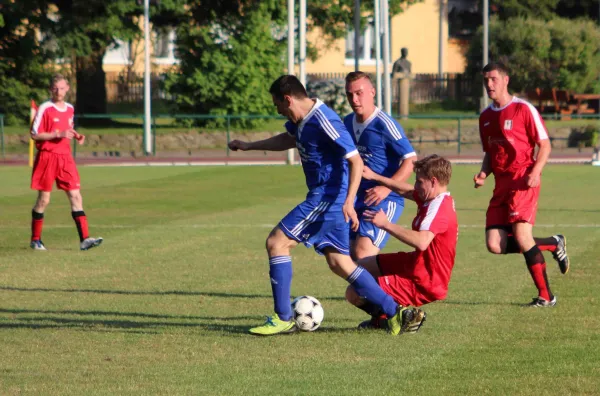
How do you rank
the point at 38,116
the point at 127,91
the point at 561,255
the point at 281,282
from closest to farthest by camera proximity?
the point at 281,282, the point at 561,255, the point at 38,116, the point at 127,91

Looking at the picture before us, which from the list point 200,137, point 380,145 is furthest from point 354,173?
point 200,137

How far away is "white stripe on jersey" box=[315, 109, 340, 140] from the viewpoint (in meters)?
7.64

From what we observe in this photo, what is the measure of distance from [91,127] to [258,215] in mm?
20205

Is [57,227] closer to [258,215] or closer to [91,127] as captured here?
[258,215]

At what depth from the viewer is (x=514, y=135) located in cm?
931

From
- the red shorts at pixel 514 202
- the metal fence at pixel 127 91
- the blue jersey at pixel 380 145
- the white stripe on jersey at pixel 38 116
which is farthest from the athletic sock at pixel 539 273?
the metal fence at pixel 127 91

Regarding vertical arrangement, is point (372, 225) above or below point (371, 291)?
above

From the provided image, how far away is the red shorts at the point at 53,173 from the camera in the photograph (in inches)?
532

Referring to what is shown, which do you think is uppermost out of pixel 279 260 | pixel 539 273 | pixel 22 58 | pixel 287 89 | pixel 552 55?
pixel 552 55

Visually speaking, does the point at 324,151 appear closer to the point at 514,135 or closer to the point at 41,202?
the point at 514,135

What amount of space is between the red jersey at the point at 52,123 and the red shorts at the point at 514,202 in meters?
6.00

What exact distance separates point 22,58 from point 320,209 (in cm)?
2922

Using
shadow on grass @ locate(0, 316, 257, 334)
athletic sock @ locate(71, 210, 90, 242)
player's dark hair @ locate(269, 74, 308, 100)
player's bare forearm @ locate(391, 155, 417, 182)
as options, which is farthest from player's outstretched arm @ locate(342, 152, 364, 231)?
athletic sock @ locate(71, 210, 90, 242)

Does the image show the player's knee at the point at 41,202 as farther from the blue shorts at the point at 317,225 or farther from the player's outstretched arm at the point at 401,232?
the player's outstretched arm at the point at 401,232
